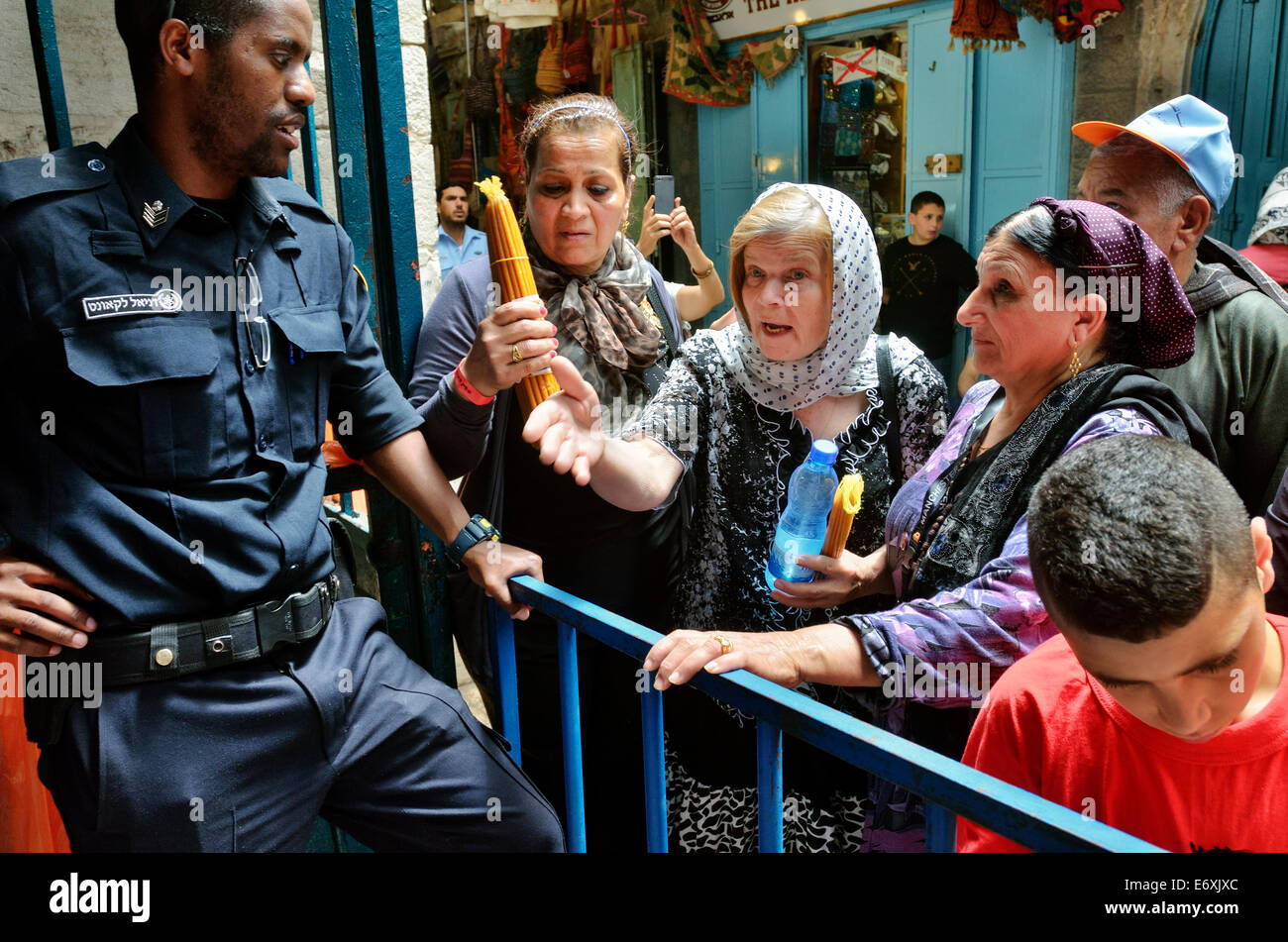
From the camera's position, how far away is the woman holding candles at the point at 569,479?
248cm

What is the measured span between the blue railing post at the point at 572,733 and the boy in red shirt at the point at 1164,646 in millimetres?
899

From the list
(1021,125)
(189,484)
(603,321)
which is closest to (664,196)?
(603,321)

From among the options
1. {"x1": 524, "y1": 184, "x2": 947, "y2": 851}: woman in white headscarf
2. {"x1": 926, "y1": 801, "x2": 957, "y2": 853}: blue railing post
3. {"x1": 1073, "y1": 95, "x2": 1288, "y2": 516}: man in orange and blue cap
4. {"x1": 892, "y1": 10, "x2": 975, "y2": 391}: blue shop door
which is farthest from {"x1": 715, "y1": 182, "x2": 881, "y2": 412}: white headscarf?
{"x1": 892, "y1": 10, "x2": 975, "y2": 391}: blue shop door

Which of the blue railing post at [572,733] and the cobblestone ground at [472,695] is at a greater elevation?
the blue railing post at [572,733]

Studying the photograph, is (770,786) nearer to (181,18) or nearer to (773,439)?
(773,439)

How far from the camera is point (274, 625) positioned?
5.97 feet

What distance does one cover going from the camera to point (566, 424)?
6.81 ft

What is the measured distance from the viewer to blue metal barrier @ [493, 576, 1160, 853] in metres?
1.21

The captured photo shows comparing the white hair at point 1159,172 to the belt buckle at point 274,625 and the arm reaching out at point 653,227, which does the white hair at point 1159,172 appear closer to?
the arm reaching out at point 653,227

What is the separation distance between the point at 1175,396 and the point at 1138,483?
629 millimetres

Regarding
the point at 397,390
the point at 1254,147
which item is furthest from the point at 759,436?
the point at 1254,147

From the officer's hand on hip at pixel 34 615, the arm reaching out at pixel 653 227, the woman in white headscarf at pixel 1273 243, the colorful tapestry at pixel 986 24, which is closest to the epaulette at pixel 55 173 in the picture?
the officer's hand on hip at pixel 34 615

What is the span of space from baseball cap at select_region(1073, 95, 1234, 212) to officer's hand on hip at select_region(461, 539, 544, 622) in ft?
6.48

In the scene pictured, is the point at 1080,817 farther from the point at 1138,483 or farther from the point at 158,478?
the point at 158,478
